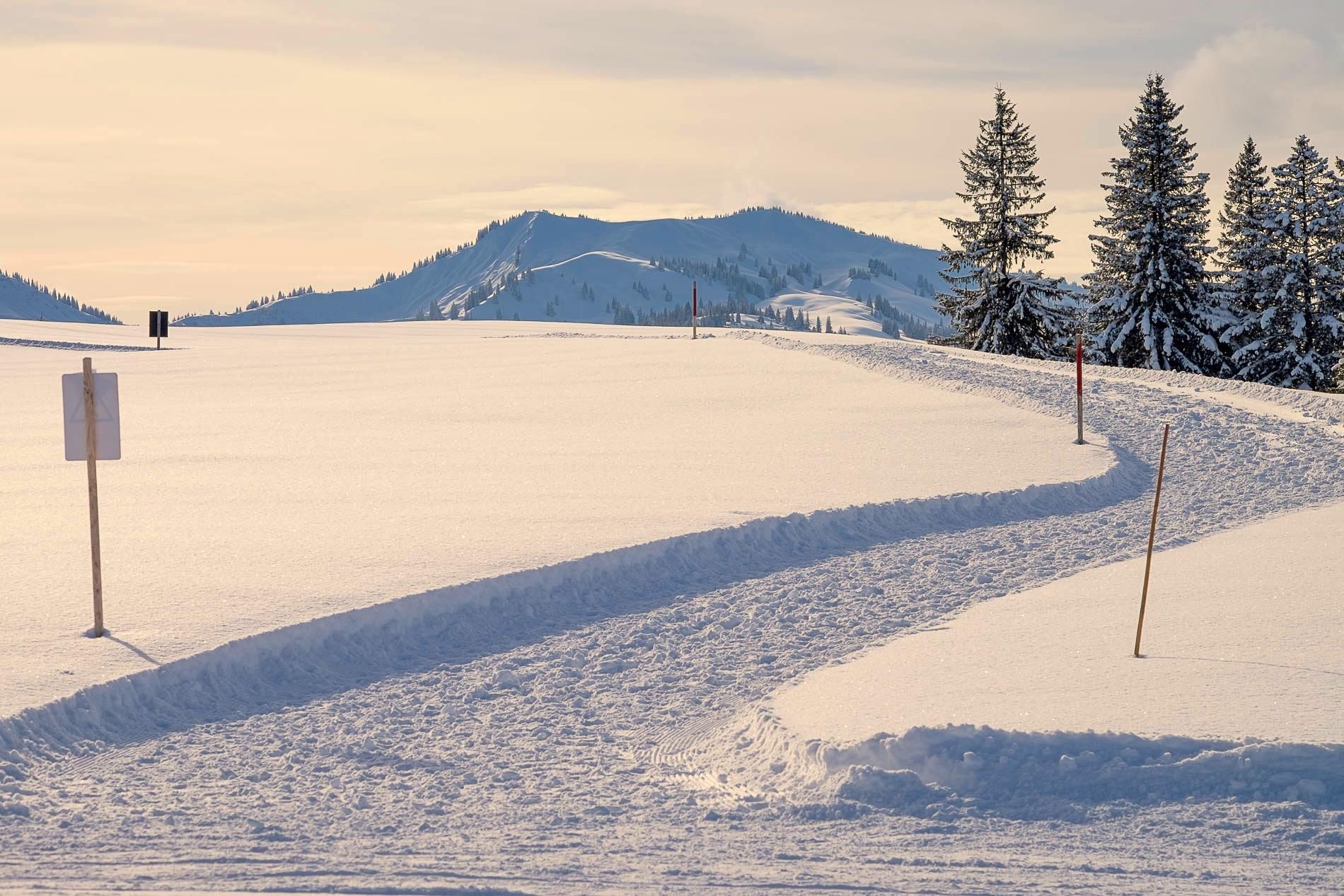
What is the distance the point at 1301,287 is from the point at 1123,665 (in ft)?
132

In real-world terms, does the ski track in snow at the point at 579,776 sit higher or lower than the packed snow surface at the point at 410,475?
lower

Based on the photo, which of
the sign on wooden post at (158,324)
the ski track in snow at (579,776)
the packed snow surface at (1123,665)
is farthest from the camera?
the sign on wooden post at (158,324)

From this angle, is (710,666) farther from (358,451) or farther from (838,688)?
(358,451)

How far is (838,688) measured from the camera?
24.6ft

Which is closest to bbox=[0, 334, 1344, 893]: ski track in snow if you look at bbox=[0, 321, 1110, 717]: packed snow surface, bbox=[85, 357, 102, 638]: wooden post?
bbox=[0, 321, 1110, 717]: packed snow surface

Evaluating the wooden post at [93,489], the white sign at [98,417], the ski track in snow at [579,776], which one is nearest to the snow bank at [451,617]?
the ski track in snow at [579,776]

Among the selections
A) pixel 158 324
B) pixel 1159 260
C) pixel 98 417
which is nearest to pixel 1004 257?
pixel 1159 260

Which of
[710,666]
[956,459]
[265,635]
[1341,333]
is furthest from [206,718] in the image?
[1341,333]

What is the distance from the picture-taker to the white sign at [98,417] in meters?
8.54

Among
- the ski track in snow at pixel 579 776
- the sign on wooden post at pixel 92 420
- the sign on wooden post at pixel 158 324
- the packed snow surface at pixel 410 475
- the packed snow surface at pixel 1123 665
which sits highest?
the sign on wooden post at pixel 158 324

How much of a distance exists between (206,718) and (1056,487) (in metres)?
10.5

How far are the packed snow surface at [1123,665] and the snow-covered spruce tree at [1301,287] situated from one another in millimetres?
35224

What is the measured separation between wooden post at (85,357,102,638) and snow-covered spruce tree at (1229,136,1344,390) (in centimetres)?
4094

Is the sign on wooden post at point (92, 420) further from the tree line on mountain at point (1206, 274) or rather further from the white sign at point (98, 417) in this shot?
the tree line on mountain at point (1206, 274)
